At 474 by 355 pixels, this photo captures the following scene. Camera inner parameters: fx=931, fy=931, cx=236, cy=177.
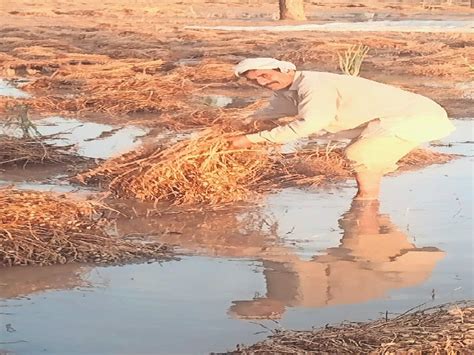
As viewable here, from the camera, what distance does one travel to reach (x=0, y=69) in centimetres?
1614

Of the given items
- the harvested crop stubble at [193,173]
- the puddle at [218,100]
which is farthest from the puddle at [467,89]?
the harvested crop stubble at [193,173]

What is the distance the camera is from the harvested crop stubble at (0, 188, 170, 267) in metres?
4.67

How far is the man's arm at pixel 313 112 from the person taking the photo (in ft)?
17.9

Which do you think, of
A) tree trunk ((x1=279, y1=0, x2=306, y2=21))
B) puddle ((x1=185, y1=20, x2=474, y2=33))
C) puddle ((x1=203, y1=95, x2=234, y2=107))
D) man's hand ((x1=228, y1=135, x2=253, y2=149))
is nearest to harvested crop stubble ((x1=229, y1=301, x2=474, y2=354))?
man's hand ((x1=228, y1=135, x2=253, y2=149))

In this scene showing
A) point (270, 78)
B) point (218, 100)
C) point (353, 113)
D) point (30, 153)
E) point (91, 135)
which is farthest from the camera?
point (218, 100)

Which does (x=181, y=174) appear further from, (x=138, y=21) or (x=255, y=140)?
(x=138, y=21)

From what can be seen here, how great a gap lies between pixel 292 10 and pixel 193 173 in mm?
21311

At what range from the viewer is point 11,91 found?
517 inches

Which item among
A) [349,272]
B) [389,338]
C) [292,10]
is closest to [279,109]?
[349,272]

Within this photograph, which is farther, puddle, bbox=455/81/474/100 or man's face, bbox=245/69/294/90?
puddle, bbox=455/81/474/100

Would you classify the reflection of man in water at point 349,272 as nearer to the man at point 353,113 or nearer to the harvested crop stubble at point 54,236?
the man at point 353,113

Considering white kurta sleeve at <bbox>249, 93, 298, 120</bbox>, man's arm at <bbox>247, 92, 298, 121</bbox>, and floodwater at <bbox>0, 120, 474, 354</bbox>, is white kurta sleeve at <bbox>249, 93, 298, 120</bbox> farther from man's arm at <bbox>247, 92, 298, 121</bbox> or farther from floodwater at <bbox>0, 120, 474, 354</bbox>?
floodwater at <bbox>0, 120, 474, 354</bbox>

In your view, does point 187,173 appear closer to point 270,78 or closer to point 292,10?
point 270,78

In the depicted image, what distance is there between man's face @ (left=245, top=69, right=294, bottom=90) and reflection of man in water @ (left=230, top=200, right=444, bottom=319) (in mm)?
933
